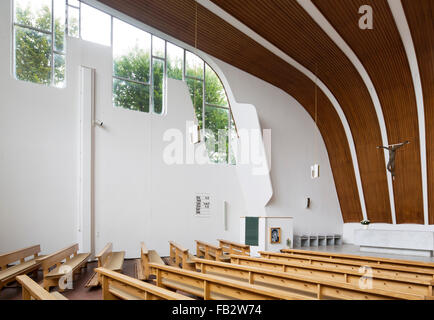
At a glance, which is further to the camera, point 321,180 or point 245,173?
point 321,180

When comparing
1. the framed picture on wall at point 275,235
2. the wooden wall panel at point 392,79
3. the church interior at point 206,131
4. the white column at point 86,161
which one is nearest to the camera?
the wooden wall panel at point 392,79

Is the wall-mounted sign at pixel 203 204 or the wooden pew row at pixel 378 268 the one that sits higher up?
the wall-mounted sign at pixel 203 204

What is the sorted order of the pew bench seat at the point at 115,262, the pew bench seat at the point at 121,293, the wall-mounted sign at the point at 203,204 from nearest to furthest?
the pew bench seat at the point at 121,293
the pew bench seat at the point at 115,262
the wall-mounted sign at the point at 203,204

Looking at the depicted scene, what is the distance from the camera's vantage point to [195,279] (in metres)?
2.94

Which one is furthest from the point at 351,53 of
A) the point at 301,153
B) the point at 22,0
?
the point at 22,0

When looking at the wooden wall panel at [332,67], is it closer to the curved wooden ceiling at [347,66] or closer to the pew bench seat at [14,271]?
the curved wooden ceiling at [347,66]

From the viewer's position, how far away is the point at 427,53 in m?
6.71

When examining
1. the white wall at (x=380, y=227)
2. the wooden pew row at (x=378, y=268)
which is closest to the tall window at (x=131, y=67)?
the wooden pew row at (x=378, y=268)

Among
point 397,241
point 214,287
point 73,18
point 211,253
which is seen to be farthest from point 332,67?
point 214,287

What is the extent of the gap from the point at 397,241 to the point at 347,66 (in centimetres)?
468

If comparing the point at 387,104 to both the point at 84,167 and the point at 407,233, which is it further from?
the point at 84,167

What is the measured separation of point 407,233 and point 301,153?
3.51 m

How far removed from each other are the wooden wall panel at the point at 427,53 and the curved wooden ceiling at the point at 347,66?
0.02 meters

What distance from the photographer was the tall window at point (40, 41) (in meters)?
6.52
